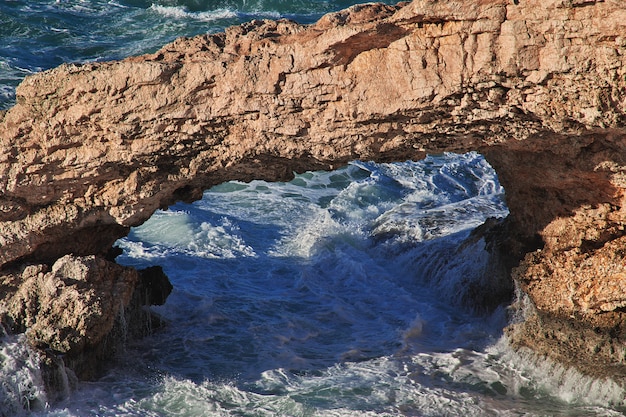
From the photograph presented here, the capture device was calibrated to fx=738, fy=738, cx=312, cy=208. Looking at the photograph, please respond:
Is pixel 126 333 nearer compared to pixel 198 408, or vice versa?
pixel 198 408

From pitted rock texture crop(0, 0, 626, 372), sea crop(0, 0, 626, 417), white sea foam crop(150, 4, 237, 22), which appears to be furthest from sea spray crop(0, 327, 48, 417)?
white sea foam crop(150, 4, 237, 22)

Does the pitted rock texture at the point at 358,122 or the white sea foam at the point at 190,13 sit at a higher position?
the white sea foam at the point at 190,13

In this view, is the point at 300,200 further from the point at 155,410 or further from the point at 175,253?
the point at 155,410

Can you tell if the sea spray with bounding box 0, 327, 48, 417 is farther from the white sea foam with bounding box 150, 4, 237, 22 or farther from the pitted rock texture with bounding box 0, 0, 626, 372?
the white sea foam with bounding box 150, 4, 237, 22

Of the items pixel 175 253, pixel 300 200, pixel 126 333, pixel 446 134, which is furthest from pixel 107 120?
pixel 300 200

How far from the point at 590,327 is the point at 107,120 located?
5.46m

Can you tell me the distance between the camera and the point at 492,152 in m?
8.30

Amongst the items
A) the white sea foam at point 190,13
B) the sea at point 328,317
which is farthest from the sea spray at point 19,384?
the white sea foam at point 190,13

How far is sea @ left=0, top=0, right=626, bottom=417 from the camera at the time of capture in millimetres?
7379

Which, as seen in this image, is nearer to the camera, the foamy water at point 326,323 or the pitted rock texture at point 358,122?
the pitted rock texture at point 358,122

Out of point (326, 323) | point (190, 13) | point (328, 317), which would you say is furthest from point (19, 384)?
point (190, 13)

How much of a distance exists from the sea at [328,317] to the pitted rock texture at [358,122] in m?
0.71

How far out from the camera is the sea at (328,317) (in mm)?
7379

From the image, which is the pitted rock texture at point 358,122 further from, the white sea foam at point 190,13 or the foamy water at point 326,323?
the white sea foam at point 190,13
